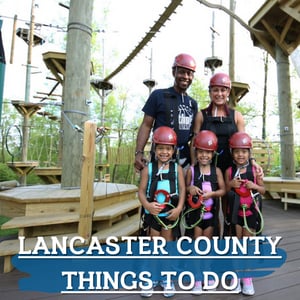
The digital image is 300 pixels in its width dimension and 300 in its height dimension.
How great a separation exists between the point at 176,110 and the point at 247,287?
1.15 metres

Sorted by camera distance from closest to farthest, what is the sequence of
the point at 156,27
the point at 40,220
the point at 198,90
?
the point at 40,220
the point at 156,27
the point at 198,90

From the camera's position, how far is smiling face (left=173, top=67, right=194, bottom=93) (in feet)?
5.50

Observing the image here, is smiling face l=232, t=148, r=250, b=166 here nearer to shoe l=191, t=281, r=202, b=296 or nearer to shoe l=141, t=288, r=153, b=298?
shoe l=191, t=281, r=202, b=296

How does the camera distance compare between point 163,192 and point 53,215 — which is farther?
point 53,215

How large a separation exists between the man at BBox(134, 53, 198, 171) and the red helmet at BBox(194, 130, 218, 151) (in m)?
0.21

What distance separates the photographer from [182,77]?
169 centimetres

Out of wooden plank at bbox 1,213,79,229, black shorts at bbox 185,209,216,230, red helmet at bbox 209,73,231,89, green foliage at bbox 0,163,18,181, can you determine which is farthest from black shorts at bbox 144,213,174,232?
green foliage at bbox 0,163,18,181

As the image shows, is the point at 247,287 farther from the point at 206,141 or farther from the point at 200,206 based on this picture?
the point at 206,141

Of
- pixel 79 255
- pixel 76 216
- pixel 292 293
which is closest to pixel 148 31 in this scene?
pixel 76 216

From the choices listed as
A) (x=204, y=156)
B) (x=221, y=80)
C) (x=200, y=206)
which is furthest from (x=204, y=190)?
(x=221, y=80)

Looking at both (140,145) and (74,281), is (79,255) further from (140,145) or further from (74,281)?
(140,145)

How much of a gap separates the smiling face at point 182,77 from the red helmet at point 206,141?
380 millimetres

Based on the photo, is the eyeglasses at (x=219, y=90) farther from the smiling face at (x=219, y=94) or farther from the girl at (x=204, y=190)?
the girl at (x=204, y=190)

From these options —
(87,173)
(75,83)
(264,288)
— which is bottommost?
(264,288)
